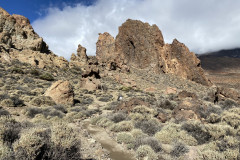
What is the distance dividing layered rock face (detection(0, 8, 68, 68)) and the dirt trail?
28.4 metres

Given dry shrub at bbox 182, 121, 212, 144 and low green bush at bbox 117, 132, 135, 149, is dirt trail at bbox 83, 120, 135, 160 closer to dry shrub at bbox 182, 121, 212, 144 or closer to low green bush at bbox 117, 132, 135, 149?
low green bush at bbox 117, 132, 135, 149

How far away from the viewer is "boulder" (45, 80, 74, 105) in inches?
547

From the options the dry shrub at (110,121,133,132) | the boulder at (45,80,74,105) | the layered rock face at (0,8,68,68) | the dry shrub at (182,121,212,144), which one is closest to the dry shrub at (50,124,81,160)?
the dry shrub at (110,121,133,132)

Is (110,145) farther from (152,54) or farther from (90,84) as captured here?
(152,54)

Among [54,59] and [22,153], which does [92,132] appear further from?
[54,59]

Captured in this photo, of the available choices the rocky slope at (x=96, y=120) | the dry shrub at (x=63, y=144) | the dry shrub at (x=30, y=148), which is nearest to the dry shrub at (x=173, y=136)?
the rocky slope at (x=96, y=120)

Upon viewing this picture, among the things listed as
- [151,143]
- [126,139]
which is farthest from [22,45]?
[151,143]

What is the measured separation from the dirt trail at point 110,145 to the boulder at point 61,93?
6395mm

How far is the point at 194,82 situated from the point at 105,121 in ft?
150

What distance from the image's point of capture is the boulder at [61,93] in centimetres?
1390

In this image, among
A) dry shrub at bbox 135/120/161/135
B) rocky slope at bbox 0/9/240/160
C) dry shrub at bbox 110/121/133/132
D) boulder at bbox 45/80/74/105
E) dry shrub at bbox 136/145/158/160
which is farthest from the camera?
boulder at bbox 45/80/74/105

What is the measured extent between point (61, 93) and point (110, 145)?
942 centimetres

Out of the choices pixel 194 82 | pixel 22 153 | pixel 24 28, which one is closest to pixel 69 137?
pixel 22 153

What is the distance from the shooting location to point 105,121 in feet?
30.0
